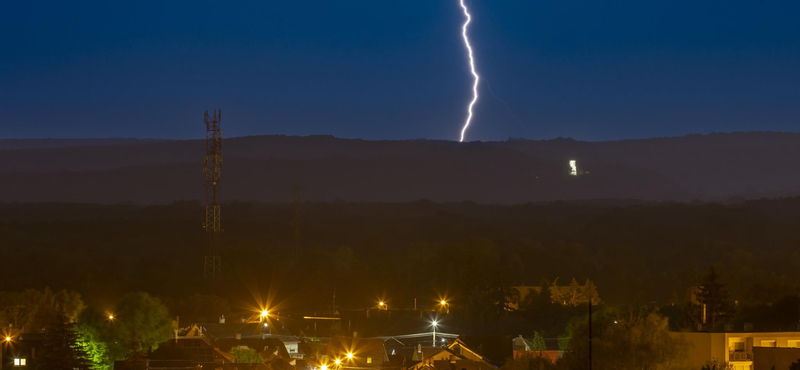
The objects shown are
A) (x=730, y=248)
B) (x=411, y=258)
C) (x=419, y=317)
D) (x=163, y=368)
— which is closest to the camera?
(x=163, y=368)

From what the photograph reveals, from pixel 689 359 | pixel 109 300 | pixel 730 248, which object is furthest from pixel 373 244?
pixel 689 359

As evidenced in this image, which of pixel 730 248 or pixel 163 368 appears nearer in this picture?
pixel 163 368

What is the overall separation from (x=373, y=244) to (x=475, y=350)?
296ft

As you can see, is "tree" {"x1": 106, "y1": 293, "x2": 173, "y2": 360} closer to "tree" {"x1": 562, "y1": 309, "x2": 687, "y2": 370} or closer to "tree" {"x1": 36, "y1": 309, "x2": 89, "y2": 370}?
"tree" {"x1": 36, "y1": 309, "x2": 89, "y2": 370}

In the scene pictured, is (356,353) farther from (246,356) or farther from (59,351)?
(59,351)

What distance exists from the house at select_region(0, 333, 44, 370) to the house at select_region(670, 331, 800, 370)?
29147mm

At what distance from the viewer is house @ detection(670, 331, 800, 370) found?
134 feet

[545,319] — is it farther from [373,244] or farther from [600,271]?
[373,244]

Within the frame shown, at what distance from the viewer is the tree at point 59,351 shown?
53406 millimetres

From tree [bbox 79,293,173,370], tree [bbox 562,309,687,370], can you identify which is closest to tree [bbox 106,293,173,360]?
tree [bbox 79,293,173,370]

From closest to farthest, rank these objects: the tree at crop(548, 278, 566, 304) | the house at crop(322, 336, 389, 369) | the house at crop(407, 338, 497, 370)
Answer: the house at crop(407, 338, 497, 370) → the house at crop(322, 336, 389, 369) → the tree at crop(548, 278, 566, 304)

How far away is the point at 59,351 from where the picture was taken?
5388cm

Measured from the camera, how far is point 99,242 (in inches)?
5379

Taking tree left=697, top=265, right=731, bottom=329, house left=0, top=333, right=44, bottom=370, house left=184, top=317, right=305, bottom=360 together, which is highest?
tree left=697, top=265, right=731, bottom=329
